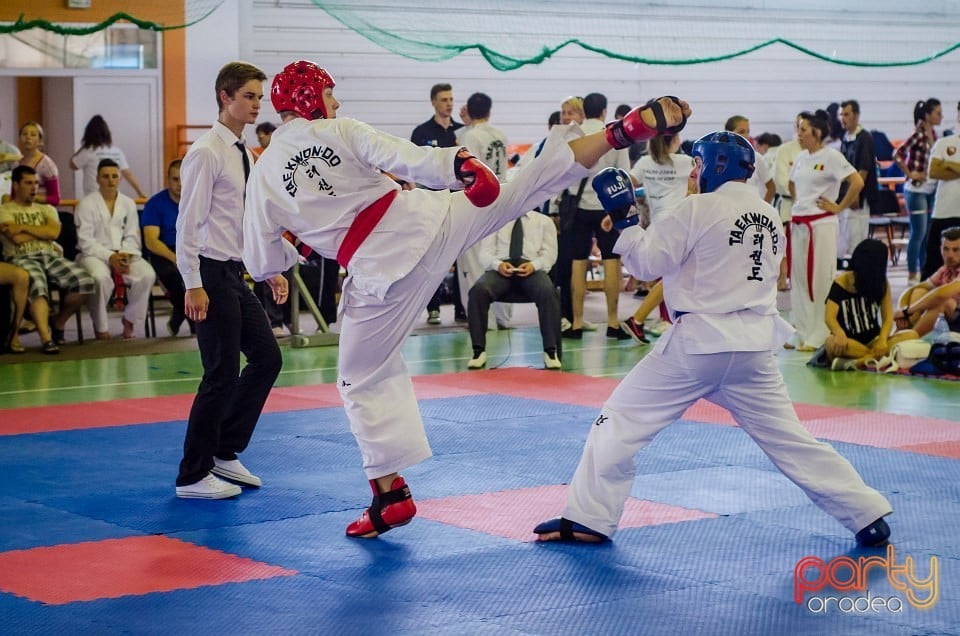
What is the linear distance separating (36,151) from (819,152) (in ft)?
23.4

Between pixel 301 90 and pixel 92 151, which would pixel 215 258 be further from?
pixel 92 151

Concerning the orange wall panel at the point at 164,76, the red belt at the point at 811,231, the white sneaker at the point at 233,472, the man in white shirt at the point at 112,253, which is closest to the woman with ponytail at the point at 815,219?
the red belt at the point at 811,231

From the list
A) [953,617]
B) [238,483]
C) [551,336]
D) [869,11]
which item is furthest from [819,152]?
[953,617]

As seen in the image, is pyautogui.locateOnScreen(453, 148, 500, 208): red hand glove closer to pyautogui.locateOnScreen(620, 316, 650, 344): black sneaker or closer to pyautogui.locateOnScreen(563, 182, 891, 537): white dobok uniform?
pyautogui.locateOnScreen(563, 182, 891, 537): white dobok uniform

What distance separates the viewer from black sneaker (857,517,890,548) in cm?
473

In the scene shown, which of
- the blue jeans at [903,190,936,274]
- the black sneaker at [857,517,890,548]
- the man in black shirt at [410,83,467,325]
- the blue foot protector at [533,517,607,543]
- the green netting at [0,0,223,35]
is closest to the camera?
the black sneaker at [857,517,890,548]

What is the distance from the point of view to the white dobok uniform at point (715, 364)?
474cm

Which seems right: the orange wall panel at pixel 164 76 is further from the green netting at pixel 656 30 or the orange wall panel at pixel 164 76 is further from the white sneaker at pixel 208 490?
the white sneaker at pixel 208 490

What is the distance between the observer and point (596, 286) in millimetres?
15141

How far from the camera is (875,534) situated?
473cm

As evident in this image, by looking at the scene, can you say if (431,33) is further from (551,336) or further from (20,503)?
(20,503)

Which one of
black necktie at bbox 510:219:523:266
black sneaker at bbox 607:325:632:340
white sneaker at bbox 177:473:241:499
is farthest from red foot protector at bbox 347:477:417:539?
black sneaker at bbox 607:325:632:340

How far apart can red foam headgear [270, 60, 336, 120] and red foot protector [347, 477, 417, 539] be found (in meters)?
1.43

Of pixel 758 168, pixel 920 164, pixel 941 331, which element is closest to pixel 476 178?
pixel 758 168
